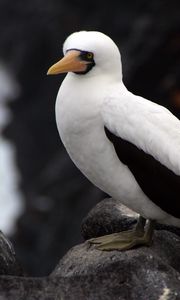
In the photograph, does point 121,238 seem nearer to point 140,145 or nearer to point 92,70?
point 140,145

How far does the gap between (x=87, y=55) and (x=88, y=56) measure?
1cm

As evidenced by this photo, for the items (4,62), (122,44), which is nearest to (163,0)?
(122,44)

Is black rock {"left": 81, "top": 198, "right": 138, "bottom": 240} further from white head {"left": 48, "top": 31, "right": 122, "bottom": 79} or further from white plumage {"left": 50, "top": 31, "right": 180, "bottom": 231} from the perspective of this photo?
white head {"left": 48, "top": 31, "right": 122, "bottom": 79}

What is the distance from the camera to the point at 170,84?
18.7 metres

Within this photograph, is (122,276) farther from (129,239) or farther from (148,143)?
(148,143)

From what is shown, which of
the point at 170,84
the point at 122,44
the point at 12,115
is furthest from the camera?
the point at 12,115

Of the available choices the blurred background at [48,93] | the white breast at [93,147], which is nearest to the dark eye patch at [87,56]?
the white breast at [93,147]

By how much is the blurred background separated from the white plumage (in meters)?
9.19

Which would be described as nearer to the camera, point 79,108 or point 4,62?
point 79,108

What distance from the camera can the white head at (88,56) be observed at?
7.21 meters

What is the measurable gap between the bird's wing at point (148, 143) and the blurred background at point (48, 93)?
928 cm

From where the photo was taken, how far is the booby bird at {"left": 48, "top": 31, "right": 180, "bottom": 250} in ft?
23.4

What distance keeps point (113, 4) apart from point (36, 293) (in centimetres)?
1843

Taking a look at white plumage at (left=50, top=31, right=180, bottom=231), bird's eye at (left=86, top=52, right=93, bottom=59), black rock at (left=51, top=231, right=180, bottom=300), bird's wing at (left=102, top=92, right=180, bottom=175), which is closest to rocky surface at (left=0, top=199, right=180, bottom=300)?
black rock at (left=51, top=231, right=180, bottom=300)
